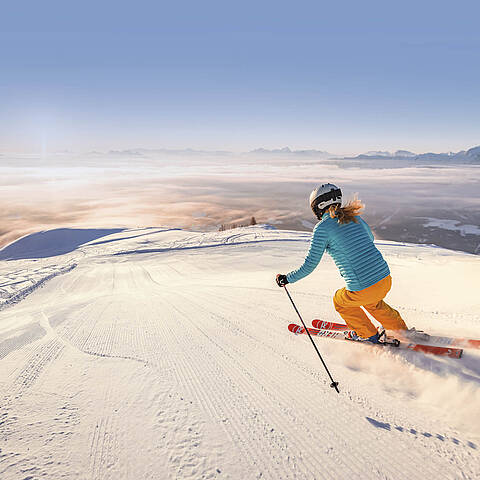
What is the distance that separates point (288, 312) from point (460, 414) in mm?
2927

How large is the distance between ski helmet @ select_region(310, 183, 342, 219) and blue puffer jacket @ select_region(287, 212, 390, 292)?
3.7 inches

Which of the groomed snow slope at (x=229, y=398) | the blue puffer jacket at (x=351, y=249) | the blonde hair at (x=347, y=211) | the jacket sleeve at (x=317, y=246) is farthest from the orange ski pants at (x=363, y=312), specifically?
the blonde hair at (x=347, y=211)

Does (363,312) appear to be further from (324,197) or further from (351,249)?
(324,197)

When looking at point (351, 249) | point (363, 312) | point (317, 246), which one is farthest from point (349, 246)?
point (363, 312)

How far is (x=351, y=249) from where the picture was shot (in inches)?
128

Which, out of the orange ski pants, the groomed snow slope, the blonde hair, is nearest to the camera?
the groomed snow slope

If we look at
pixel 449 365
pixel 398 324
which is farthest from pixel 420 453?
pixel 398 324

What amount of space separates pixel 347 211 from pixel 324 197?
283 mm

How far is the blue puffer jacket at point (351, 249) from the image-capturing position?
323 cm

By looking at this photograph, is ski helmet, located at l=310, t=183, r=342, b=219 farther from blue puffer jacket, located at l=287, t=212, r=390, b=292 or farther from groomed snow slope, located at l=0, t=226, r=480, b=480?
groomed snow slope, located at l=0, t=226, r=480, b=480

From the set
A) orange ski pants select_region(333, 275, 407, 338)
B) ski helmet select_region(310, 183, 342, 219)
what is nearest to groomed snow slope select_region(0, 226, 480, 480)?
orange ski pants select_region(333, 275, 407, 338)

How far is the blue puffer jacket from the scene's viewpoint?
10.6 feet

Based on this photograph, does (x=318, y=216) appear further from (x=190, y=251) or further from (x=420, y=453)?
(x=190, y=251)

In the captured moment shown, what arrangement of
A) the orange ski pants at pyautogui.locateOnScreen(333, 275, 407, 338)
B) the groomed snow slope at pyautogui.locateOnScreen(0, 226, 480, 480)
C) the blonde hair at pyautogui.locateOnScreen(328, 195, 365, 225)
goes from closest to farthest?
the groomed snow slope at pyautogui.locateOnScreen(0, 226, 480, 480) → the blonde hair at pyautogui.locateOnScreen(328, 195, 365, 225) → the orange ski pants at pyautogui.locateOnScreen(333, 275, 407, 338)
